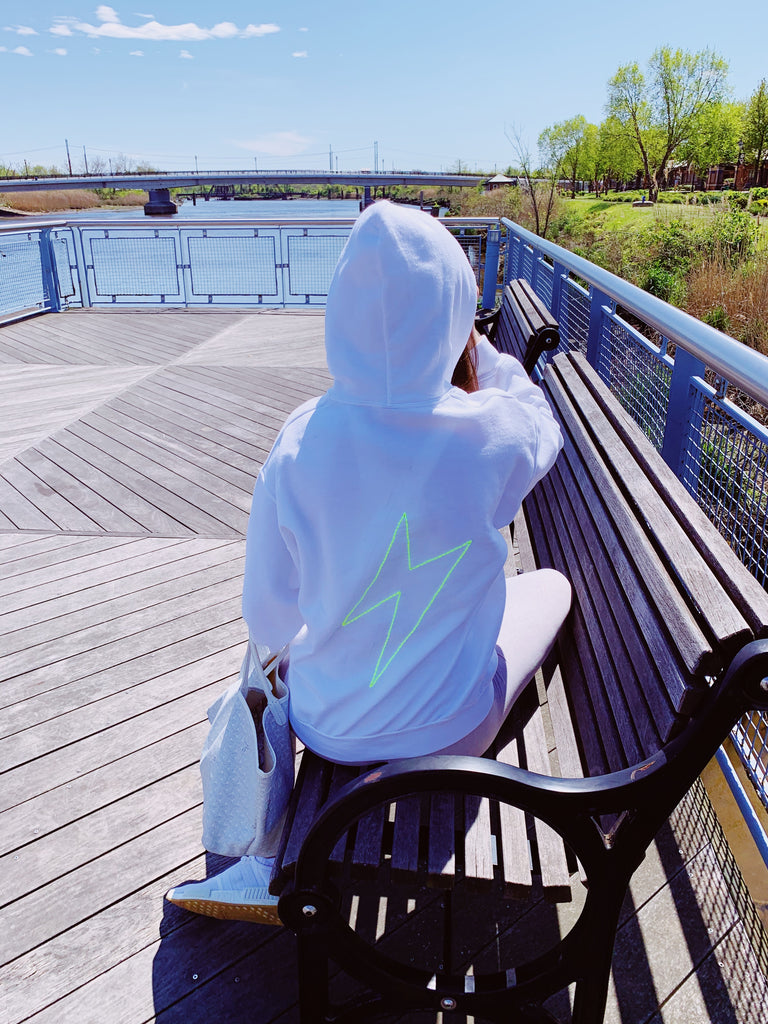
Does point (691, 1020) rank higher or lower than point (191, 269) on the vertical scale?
lower

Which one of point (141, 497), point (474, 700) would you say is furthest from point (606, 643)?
point (141, 497)

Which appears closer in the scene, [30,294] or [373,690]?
[373,690]

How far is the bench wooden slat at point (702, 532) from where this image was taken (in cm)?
110

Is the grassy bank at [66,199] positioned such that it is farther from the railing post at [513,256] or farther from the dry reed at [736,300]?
the dry reed at [736,300]

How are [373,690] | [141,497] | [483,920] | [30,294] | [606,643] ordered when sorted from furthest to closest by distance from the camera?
[30,294]
[141,497]
[483,920]
[606,643]
[373,690]

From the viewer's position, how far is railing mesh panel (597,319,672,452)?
2.78 m

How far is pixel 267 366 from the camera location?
692 cm

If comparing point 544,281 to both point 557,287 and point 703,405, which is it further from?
point 703,405

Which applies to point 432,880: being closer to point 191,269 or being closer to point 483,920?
point 483,920

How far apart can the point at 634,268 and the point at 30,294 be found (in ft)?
29.0

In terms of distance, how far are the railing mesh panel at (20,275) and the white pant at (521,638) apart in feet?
27.7

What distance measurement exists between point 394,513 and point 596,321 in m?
2.62

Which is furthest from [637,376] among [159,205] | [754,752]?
[159,205]

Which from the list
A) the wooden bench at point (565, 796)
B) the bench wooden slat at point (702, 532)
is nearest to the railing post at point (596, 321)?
the bench wooden slat at point (702, 532)
